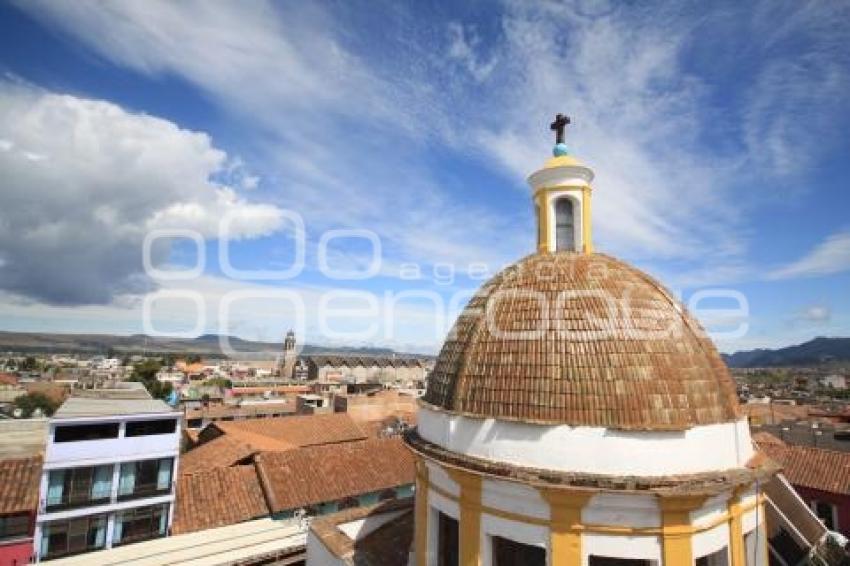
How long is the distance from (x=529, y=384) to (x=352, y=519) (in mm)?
7751

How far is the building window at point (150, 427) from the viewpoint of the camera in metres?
20.5

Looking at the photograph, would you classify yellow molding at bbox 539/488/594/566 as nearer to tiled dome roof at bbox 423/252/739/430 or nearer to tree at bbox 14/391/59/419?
tiled dome roof at bbox 423/252/739/430

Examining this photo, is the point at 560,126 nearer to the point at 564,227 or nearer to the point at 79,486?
the point at 564,227

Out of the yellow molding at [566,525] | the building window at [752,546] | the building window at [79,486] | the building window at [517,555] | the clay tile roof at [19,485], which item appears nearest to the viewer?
the yellow molding at [566,525]

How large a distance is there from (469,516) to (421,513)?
69.3 inches

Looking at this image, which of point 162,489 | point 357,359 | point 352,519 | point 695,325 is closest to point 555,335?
point 695,325

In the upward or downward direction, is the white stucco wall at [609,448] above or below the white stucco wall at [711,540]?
above

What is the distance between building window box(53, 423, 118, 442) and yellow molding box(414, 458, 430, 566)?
15391 millimetres

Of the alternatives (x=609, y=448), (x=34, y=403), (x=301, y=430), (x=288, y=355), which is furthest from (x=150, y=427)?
(x=288, y=355)

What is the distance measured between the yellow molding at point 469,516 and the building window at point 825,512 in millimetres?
19289

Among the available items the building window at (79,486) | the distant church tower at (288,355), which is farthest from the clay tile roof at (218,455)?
the distant church tower at (288,355)

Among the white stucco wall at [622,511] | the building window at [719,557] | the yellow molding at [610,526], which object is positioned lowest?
the building window at [719,557]

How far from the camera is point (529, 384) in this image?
8867mm

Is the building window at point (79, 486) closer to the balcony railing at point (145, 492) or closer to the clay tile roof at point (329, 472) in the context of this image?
the balcony railing at point (145, 492)
